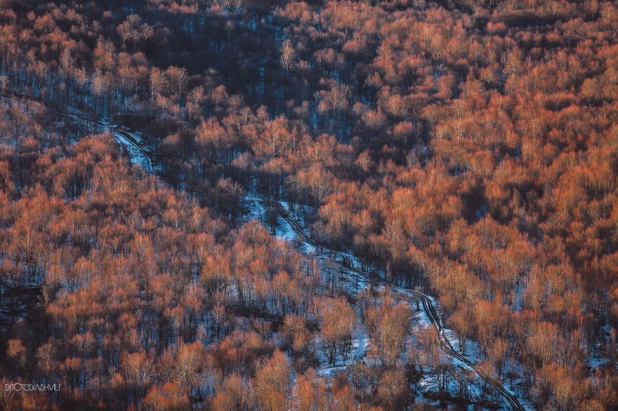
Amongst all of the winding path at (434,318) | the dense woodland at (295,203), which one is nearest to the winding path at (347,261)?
the winding path at (434,318)

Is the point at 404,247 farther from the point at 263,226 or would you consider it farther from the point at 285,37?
the point at 285,37

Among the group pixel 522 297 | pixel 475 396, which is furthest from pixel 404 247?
pixel 475 396

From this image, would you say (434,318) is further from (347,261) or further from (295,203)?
(295,203)

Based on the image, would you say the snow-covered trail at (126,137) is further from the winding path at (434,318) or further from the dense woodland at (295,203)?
the winding path at (434,318)

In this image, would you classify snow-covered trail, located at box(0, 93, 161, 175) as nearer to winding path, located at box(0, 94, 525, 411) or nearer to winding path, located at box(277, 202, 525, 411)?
A: winding path, located at box(0, 94, 525, 411)

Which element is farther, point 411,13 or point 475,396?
point 411,13

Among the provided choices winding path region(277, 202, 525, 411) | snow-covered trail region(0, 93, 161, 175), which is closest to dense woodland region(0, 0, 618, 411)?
snow-covered trail region(0, 93, 161, 175)

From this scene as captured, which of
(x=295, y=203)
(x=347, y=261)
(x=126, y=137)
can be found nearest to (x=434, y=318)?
(x=347, y=261)
